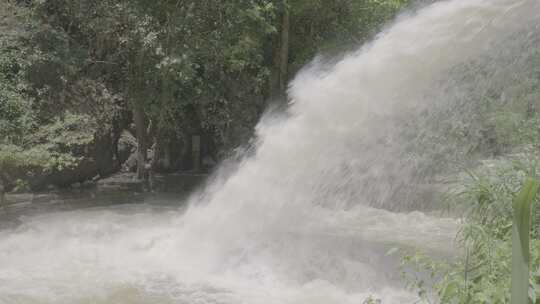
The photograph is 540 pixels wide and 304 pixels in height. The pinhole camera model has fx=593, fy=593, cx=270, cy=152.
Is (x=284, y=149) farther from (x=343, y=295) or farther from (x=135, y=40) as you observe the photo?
(x=135, y=40)

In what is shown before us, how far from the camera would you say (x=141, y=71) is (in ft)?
45.3

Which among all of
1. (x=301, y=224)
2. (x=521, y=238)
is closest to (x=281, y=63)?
(x=301, y=224)

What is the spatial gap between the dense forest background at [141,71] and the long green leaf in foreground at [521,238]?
9.84 meters

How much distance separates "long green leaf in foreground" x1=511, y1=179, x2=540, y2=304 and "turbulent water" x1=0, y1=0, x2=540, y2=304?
4964 millimetres

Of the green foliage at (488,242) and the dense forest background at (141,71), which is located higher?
the dense forest background at (141,71)

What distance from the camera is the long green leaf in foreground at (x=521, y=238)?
101 centimetres

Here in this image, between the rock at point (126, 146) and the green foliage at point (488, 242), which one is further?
the rock at point (126, 146)

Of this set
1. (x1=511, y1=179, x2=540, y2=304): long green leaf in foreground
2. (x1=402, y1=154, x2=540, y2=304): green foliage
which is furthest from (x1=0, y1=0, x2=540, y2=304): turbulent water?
(x1=511, y1=179, x2=540, y2=304): long green leaf in foreground

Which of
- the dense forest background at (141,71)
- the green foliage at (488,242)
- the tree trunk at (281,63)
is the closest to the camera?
the green foliage at (488,242)

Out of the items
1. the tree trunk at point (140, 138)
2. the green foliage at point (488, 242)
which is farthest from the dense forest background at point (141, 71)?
the green foliage at point (488, 242)

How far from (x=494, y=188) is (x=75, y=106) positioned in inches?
450

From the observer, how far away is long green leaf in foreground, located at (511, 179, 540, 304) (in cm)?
101

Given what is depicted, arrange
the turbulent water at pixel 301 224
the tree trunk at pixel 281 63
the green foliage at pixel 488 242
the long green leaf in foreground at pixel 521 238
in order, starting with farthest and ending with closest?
the tree trunk at pixel 281 63 < the turbulent water at pixel 301 224 < the green foliage at pixel 488 242 < the long green leaf in foreground at pixel 521 238

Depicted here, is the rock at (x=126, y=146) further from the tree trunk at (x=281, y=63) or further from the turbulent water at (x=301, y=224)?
the turbulent water at (x=301, y=224)
